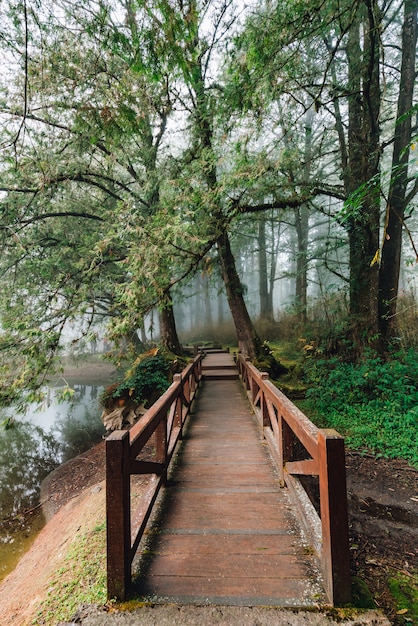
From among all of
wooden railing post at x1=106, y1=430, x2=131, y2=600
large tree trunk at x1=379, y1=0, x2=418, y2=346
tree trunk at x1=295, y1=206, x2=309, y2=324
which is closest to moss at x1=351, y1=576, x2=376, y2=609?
wooden railing post at x1=106, y1=430, x2=131, y2=600

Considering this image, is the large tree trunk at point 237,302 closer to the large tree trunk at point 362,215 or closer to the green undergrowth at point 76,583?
the large tree trunk at point 362,215

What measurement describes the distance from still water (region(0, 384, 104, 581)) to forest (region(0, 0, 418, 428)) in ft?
8.29

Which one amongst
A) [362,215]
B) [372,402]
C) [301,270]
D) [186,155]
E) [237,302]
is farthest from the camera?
[237,302]

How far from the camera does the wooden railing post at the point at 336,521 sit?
180 cm

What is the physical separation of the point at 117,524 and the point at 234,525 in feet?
3.94

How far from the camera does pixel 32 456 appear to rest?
9.02m

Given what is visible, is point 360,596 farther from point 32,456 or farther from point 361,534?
point 32,456

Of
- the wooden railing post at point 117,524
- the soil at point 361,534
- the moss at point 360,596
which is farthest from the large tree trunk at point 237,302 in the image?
the wooden railing post at point 117,524

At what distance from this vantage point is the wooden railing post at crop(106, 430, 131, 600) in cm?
192

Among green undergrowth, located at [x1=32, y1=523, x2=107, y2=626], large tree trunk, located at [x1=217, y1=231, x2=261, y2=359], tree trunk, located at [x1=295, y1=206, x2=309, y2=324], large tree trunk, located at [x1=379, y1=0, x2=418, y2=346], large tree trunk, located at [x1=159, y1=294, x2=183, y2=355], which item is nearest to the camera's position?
green undergrowth, located at [x1=32, y1=523, x2=107, y2=626]

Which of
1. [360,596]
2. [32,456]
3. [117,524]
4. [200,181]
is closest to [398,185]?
[200,181]

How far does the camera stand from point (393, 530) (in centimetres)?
332

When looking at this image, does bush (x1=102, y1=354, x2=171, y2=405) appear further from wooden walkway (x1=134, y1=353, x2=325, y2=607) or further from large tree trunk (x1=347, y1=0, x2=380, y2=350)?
large tree trunk (x1=347, y1=0, x2=380, y2=350)

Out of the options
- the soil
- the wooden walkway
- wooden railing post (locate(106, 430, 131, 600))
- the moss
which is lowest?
the soil
